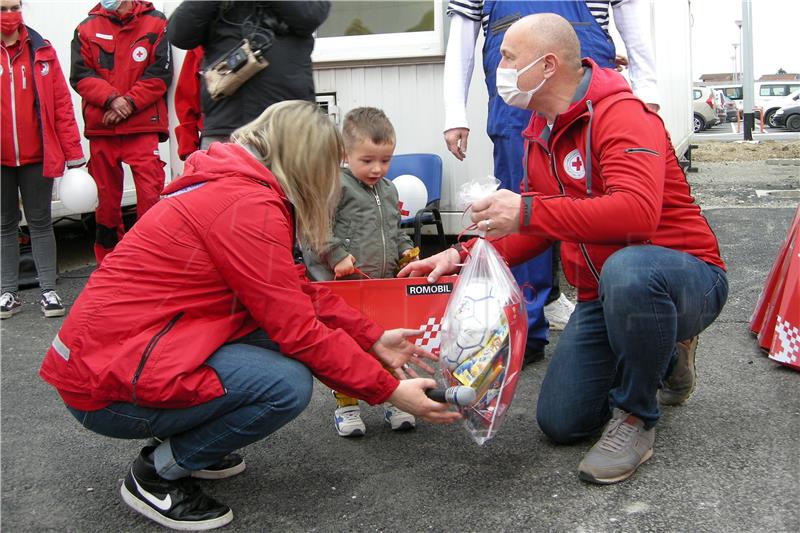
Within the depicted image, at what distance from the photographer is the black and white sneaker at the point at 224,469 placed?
264 centimetres

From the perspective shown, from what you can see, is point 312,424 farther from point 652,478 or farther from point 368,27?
point 368,27

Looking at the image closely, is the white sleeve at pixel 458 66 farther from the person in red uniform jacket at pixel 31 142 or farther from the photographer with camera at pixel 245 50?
the person in red uniform jacket at pixel 31 142

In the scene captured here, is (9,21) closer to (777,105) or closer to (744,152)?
(744,152)

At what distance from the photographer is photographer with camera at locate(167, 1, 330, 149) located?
337cm

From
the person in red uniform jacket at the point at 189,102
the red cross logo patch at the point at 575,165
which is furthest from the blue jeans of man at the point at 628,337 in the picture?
the person in red uniform jacket at the point at 189,102

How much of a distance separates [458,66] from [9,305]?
10.5 ft

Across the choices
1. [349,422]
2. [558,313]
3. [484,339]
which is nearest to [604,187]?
[484,339]

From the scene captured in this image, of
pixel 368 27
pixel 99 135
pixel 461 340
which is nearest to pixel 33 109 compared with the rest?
pixel 99 135

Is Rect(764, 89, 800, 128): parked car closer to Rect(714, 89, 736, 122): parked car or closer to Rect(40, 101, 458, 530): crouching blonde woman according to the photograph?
Rect(714, 89, 736, 122): parked car

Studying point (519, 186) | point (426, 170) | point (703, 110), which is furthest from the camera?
point (703, 110)

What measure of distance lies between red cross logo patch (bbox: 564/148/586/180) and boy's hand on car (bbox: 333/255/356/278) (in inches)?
35.3

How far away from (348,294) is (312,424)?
2.03ft

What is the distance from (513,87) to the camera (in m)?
2.69

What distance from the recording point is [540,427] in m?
2.84
